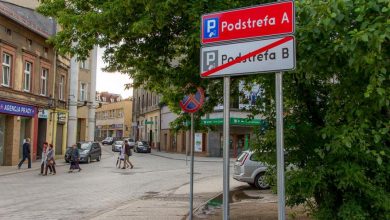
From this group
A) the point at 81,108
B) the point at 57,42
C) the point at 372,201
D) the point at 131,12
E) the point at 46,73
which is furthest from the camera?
the point at 81,108

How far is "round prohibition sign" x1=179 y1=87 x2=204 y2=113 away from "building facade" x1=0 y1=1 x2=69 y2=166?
20308mm

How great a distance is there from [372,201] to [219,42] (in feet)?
9.05

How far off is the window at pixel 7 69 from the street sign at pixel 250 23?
25017 mm

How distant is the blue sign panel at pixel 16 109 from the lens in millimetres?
26500

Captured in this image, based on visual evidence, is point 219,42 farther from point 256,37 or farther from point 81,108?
point 81,108

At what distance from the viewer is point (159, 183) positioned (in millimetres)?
18906

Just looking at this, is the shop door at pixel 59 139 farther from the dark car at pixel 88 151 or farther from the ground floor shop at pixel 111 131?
the ground floor shop at pixel 111 131

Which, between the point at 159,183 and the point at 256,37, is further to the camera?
the point at 159,183

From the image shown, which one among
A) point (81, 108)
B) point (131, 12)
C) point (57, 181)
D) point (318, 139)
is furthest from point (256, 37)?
point (81, 108)

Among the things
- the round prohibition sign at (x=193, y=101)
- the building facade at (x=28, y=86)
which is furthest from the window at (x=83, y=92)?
the round prohibition sign at (x=193, y=101)

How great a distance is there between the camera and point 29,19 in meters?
33.9

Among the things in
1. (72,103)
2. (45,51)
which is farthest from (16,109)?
(72,103)

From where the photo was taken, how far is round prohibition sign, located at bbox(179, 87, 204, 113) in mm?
8359

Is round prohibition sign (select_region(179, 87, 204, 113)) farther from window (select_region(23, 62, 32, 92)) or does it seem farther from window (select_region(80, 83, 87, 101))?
window (select_region(80, 83, 87, 101))
